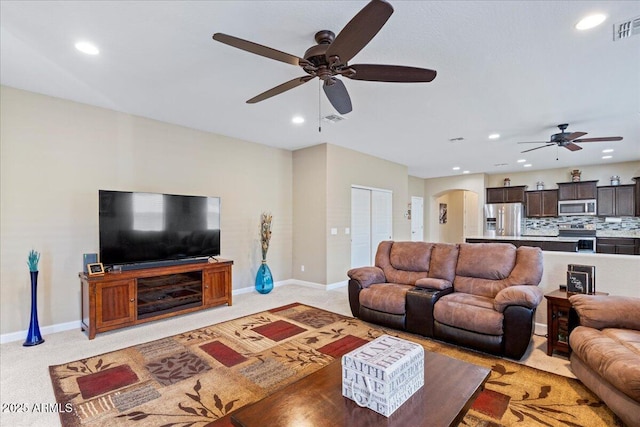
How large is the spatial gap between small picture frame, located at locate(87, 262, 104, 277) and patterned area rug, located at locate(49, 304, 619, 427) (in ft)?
3.12

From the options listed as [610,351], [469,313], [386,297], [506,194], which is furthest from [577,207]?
[610,351]

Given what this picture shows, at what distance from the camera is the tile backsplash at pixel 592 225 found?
754 centimetres

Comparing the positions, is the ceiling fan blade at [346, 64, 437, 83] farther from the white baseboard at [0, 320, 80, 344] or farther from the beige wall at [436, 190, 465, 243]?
the beige wall at [436, 190, 465, 243]

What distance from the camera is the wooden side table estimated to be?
2.86 metres

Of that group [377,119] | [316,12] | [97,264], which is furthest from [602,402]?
[97,264]

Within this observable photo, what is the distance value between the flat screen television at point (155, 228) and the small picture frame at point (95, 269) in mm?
104

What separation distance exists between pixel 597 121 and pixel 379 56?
395cm

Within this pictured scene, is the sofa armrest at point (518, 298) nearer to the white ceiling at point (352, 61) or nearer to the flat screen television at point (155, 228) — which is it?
the white ceiling at point (352, 61)

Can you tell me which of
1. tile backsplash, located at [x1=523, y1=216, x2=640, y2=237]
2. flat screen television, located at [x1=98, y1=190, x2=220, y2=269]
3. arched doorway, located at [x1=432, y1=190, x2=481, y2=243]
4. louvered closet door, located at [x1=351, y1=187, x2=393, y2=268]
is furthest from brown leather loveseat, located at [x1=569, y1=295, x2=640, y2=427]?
arched doorway, located at [x1=432, y1=190, x2=481, y2=243]

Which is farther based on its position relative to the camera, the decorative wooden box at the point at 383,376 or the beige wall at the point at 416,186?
the beige wall at the point at 416,186

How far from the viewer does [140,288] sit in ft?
12.5

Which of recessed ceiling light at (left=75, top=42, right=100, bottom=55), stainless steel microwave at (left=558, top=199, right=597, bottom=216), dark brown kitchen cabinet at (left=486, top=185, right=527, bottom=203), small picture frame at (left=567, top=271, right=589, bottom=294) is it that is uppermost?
recessed ceiling light at (left=75, top=42, right=100, bottom=55)

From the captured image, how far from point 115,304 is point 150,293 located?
16.0 inches

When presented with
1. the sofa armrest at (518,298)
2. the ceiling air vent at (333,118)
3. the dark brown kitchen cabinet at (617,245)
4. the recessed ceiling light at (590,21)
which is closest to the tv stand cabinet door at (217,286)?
the ceiling air vent at (333,118)
